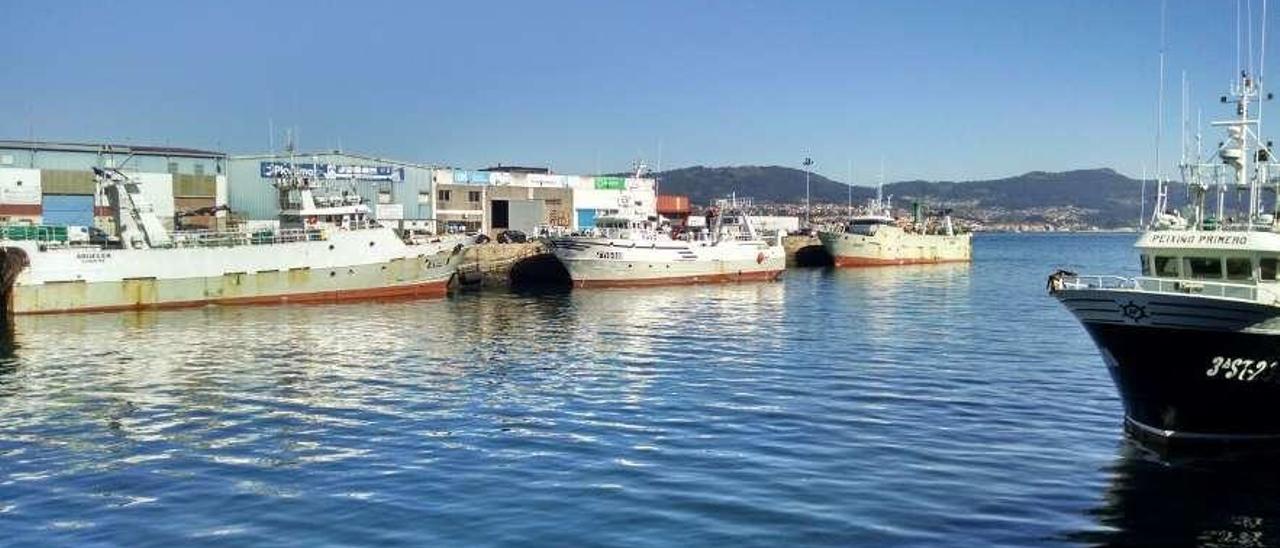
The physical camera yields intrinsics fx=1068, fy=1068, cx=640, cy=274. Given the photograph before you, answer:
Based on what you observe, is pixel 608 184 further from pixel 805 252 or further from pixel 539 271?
pixel 539 271

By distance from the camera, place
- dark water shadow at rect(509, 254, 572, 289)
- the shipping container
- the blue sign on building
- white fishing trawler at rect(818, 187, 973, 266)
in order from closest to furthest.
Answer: dark water shadow at rect(509, 254, 572, 289) → the blue sign on building → white fishing trawler at rect(818, 187, 973, 266) → the shipping container

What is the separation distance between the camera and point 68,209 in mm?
90125

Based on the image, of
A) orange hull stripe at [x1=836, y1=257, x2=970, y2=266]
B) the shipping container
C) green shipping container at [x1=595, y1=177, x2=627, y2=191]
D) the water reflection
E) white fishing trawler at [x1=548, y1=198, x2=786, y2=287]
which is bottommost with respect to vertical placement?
the water reflection

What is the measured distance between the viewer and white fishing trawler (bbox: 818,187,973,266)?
406 feet

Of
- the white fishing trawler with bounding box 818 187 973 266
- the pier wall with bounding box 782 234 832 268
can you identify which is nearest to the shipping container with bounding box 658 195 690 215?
the pier wall with bounding box 782 234 832 268

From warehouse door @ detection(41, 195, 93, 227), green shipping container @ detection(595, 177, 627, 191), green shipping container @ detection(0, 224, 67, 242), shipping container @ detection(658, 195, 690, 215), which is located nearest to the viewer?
green shipping container @ detection(0, 224, 67, 242)

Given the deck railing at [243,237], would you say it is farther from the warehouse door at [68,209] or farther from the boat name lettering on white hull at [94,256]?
the warehouse door at [68,209]

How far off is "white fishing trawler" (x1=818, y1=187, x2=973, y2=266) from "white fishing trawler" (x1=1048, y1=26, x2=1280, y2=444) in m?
97.0

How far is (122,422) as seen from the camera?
93.2ft

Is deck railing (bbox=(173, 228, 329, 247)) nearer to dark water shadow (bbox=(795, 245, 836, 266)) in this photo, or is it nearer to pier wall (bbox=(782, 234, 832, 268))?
pier wall (bbox=(782, 234, 832, 268))

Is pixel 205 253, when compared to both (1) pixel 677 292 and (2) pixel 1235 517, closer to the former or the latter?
(1) pixel 677 292

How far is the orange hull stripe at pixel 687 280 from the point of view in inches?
3366

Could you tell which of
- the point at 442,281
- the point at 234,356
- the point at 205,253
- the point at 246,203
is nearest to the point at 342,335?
the point at 234,356

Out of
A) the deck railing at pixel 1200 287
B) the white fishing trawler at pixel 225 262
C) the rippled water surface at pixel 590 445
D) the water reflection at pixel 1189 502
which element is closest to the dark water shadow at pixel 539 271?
the white fishing trawler at pixel 225 262
